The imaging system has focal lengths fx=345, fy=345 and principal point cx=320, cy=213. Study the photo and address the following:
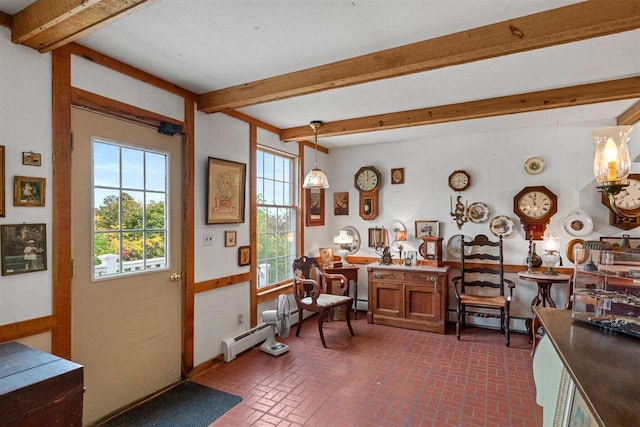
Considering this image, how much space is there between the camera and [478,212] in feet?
15.4

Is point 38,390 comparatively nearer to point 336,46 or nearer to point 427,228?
point 336,46

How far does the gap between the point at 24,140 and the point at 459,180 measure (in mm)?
4586

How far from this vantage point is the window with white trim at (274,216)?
4254mm

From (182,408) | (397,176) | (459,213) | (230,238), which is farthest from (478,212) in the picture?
(182,408)

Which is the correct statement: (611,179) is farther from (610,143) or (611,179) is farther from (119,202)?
(119,202)

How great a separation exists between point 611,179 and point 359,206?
390cm

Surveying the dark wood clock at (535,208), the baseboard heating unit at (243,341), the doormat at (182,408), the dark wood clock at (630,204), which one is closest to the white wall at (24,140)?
the doormat at (182,408)

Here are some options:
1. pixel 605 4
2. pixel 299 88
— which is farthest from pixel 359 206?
pixel 605 4

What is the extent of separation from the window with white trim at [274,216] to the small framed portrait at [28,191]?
226 cm

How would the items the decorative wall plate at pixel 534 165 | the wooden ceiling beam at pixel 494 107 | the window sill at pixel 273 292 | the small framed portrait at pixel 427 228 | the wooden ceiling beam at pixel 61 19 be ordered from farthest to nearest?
the small framed portrait at pixel 427 228 < the decorative wall plate at pixel 534 165 < the window sill at pixel 273 292 < the wooden ceiling beam at pixel 494 107 < the wooden ceiling beam at pixel 61 19

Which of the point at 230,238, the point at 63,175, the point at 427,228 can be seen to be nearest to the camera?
the point at 63,175

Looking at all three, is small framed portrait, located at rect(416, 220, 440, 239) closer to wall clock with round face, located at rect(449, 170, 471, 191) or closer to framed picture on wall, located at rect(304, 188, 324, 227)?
wall clock with round face, located at rect(449, 170, 471, 191)

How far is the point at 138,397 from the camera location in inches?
108

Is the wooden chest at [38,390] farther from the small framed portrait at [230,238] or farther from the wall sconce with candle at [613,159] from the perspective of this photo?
the wall sconce with candle at [613,159]
